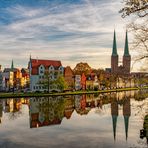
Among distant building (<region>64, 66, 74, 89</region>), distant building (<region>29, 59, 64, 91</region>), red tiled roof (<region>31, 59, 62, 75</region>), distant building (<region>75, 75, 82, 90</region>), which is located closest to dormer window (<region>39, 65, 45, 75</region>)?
distant building (<region>29, 59, 64, 91</region>)

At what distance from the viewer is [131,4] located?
1448 centimetres

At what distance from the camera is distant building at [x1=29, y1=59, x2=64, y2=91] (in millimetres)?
104500

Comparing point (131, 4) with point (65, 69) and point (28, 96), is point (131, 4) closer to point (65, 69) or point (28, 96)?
point (28, 96)

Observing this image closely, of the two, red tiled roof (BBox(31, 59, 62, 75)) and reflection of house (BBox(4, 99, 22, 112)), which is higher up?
red tiled roof (BBox(31, 59, 62, 75))

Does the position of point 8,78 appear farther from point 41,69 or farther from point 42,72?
point 42,72

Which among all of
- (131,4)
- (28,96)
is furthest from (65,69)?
(131,4)

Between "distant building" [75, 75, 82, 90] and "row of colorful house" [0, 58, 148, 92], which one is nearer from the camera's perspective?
"row of colorful house" [0, 58, 148, 92]

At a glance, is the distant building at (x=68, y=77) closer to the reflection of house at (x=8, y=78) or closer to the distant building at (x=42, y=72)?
the distant building at (x=42, y=72)

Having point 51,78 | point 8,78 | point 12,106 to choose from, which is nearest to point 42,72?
point 51,78

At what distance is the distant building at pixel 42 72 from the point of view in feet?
343

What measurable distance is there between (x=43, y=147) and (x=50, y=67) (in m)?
88.3

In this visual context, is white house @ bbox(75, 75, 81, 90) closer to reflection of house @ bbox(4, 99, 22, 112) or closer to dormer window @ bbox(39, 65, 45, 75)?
dormer window @ bbox(39, 65, 45, 75)

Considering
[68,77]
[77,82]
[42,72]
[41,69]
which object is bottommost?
[77,82]

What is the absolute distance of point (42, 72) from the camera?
11131cm
